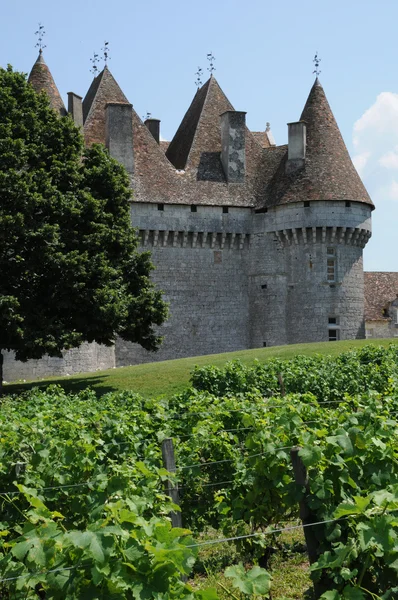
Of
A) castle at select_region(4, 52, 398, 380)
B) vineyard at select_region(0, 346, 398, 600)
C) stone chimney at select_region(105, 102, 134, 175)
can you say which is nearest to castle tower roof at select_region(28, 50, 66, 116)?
castle at select_region(4, 52, 398, 380)

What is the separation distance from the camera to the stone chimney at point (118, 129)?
3158 cm

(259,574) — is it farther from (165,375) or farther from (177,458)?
(165,375)

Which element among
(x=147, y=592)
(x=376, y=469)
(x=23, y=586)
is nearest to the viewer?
(x=147, y=592)

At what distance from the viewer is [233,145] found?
111ft

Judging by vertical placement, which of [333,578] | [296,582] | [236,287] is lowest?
[296,582]

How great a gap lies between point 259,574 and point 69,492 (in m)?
2.70

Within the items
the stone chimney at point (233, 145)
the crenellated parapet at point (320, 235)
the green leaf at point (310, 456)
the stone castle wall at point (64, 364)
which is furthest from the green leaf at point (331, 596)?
the stone chimney at point (233, 145)

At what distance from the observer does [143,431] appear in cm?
884

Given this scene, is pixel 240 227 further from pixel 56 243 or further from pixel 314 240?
pixel 56 243

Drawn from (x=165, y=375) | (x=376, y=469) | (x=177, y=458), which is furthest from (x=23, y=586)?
(x=165, y=375)

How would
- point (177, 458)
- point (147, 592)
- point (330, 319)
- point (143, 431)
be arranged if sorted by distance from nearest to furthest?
point (147, 592), point (177, 458), point (143, 431), point (330, 319)

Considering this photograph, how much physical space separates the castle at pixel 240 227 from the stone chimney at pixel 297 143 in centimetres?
4

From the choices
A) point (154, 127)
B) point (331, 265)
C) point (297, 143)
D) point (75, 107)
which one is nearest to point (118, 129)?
point (75, 107)

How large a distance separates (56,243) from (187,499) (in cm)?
1440
